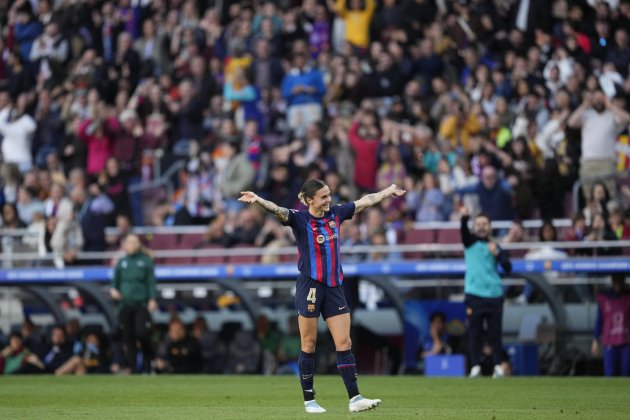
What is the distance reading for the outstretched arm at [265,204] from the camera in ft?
39.4

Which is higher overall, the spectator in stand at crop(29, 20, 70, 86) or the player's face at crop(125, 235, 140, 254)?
the spectator in stand at crop(29, 20, 70, 86)

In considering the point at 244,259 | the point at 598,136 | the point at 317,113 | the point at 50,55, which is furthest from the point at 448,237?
the point at 50,55

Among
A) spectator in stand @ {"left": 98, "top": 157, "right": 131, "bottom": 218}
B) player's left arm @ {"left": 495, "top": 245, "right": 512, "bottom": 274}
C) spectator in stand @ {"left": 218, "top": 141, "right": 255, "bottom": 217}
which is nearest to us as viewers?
player's left arm @ {"left": 495, "top": 245, "right": 512, "bottom": 274}

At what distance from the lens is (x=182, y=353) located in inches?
882

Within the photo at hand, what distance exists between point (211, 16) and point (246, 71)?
7.62 feet

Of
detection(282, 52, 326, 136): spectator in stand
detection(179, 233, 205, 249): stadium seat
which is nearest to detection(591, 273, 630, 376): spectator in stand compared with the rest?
detection(282, 52, 326, 136): spectator in stand

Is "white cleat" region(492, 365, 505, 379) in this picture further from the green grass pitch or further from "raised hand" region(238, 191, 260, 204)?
"raised hand" region(238, 191, 260, 204)

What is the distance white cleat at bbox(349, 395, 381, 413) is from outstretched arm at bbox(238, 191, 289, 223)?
5.63 ft

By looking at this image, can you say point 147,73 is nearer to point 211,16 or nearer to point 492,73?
point 211,16

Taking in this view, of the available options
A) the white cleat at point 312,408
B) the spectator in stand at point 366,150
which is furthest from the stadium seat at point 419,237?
the white cleat at point 312,408

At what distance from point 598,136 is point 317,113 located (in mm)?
6079

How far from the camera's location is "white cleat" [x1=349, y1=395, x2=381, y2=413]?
39.1ft

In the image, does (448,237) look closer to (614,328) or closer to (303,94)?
(614,328)

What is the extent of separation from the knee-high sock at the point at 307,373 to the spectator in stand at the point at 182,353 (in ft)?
33.1
